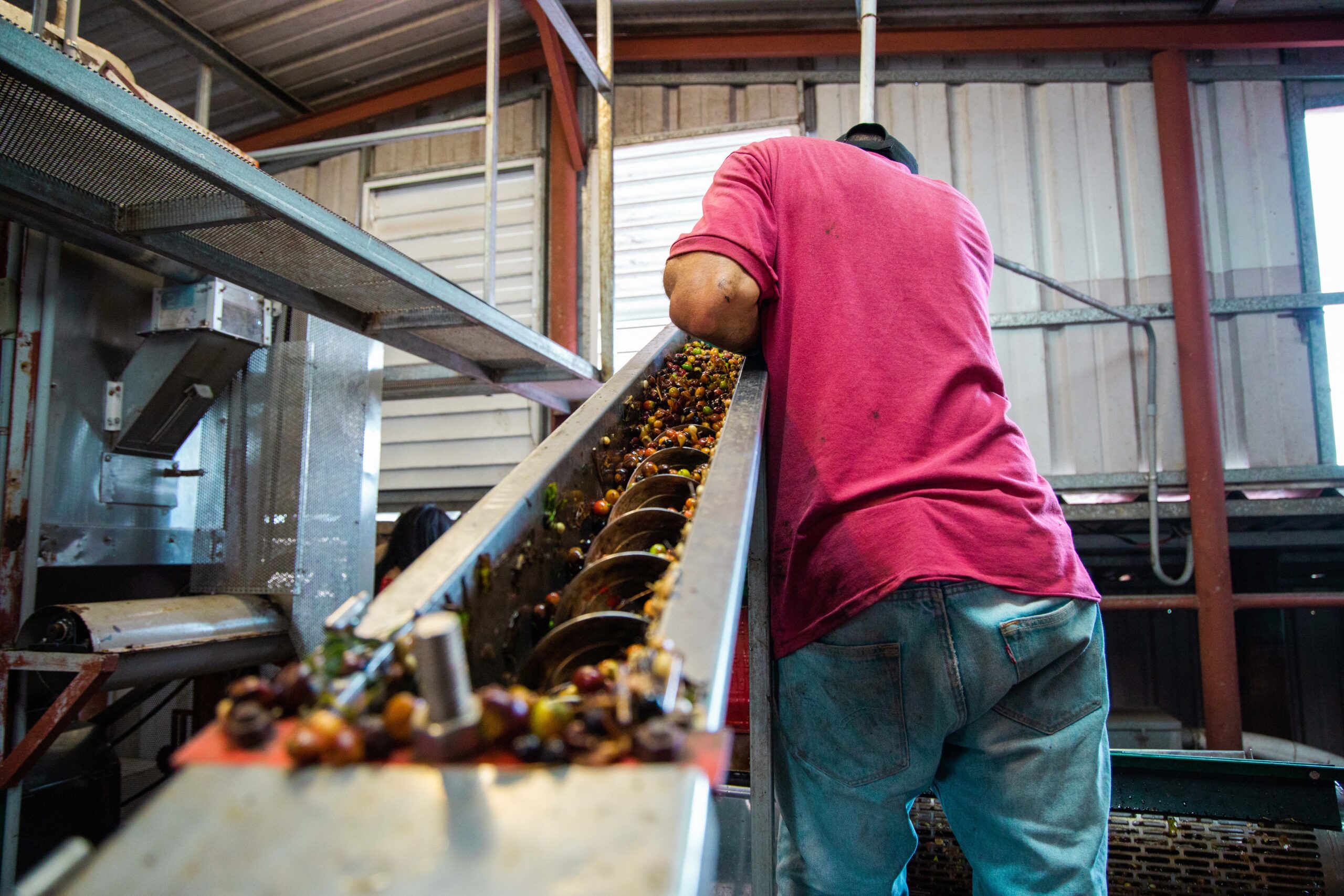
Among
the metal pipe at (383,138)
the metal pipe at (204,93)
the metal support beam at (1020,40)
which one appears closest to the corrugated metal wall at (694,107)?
the metal support beam at (1020,40)

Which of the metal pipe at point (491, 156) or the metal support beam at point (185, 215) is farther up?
the metal pipe at point (491, 156)

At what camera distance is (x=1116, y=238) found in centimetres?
512

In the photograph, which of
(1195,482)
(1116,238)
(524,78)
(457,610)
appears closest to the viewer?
(457,610)

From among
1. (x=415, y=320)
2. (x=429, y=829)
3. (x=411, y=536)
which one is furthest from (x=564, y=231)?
(x=429, y=829)

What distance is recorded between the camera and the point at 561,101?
548cm

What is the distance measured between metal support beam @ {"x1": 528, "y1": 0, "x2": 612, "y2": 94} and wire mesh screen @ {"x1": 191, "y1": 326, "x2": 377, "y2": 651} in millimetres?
1803

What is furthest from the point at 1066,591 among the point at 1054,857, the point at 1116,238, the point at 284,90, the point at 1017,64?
the point at 284,90

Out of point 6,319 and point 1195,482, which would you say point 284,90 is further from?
point 1195,482

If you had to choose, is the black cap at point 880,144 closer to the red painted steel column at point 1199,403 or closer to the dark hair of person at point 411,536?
the dark hair of person at point 411,536

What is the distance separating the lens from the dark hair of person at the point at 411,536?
4539 mm

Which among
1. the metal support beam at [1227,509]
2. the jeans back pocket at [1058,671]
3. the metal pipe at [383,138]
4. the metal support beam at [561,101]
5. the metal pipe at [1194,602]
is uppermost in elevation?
the metal support beam at [561,101]

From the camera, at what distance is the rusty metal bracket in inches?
90.1

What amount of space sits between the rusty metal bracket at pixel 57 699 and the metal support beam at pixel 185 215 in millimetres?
1230

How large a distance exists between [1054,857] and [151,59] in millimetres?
6434
